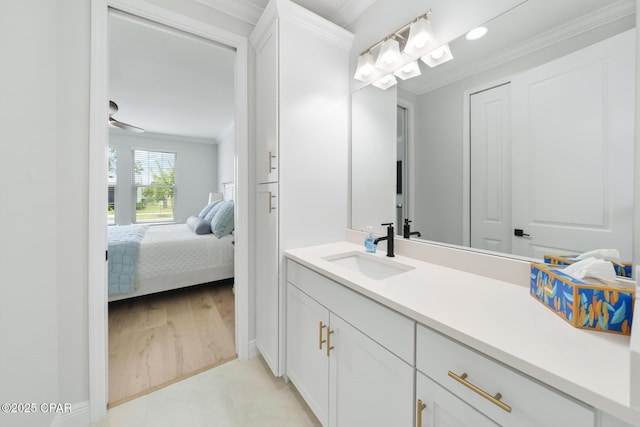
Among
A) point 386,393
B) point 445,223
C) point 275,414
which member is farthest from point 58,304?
point 445,223

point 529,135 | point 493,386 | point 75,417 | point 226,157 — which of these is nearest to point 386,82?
point 529,135

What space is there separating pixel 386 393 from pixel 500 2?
160cm

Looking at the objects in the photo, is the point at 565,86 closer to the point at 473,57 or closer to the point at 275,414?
the point at 473,57

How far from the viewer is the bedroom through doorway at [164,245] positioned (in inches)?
71.5

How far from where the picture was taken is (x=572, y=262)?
0.82 m

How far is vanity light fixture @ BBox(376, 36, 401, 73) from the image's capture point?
4.58 ft

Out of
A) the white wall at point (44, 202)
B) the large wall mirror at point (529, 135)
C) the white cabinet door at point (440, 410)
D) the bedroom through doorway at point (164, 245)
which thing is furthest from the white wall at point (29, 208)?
the large wall mirror at point (529, 135)

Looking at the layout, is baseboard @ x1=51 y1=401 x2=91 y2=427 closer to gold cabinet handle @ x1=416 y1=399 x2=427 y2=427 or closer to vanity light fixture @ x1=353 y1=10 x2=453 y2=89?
gold cabinet handle @ x1=416 y1=399 x2=427 y2=427

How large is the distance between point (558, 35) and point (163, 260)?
11.4 ft

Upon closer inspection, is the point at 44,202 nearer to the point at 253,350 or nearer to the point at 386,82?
the point at 253,350

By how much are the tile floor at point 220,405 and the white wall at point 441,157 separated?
4.10ft

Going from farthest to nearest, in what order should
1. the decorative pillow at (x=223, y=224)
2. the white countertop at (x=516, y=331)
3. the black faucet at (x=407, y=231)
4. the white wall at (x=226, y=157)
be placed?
the white wall at (x=226, y=157)
the decorative pillow at (x=223, y=224)
the black faucet at (x=407, y=231)
the white countertop at (x=516, y=331)

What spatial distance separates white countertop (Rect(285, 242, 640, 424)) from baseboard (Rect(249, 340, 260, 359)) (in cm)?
119

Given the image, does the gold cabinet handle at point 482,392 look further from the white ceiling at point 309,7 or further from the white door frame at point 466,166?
the white ceiling at point 309,7
